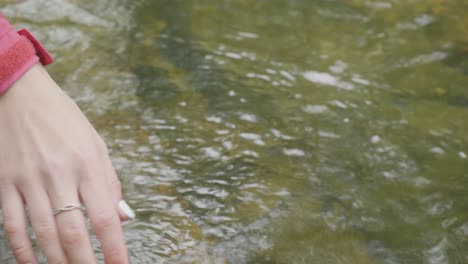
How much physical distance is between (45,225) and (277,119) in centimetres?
118

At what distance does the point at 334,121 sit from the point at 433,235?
2.06ft

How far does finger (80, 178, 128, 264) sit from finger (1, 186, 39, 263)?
0.48 feet

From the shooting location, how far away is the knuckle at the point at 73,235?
1.36m

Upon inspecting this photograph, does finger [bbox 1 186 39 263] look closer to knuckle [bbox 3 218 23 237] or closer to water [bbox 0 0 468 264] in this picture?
knuckle [bbox 3 218 23 237]

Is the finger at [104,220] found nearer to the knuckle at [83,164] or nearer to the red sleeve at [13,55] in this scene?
the knuckle at [83,164]

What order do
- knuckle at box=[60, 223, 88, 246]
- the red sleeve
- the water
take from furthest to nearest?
the water, the red sleeve, knuckle at box=[60, 223, 88, 246]

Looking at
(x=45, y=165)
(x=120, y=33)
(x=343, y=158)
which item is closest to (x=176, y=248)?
(x=45, y=165)

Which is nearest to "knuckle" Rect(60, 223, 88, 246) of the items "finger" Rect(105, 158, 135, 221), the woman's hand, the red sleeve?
the woman's hand

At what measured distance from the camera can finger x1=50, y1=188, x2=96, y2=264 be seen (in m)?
1.36

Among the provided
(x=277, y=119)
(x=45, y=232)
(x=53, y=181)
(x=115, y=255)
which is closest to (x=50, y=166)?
(x=53, y=181)

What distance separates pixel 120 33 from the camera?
9.62 ft

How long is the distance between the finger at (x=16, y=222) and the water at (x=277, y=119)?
14.1 inches

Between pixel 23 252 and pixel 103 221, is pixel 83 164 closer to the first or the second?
pixel 103 221

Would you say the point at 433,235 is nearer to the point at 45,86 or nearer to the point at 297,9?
the point at 45,86
